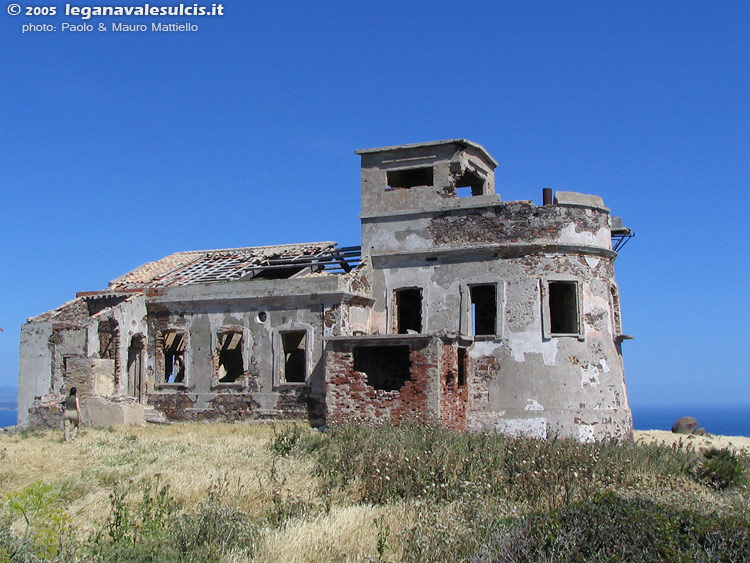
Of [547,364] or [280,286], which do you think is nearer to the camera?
[547,364]

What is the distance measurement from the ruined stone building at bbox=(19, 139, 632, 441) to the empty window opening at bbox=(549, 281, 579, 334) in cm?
6

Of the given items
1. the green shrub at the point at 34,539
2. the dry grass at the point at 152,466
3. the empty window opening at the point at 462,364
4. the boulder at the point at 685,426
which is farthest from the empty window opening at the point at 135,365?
the boulder at the point at 685,426

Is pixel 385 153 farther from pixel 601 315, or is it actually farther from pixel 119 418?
pixel 119 418

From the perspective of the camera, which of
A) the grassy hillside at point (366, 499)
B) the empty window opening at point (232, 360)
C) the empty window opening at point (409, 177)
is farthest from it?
the empty window opening at point (232, 360)

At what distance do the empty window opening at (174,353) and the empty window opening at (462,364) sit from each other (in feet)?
27.2

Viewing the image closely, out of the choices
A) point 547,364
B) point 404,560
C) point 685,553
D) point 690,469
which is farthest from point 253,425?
point 685,553

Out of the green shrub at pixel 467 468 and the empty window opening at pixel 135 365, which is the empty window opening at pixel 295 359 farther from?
the green shrub at pixel 467 468

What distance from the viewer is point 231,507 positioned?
10703 mm

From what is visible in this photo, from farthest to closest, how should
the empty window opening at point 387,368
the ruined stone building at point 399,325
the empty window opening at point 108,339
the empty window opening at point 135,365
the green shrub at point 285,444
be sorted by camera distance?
the empty window opening at point 135,365 < the empty window opening at point 108,339 < the empty window opening at point 387,368 < the ruined stone building at point 399,325 < the green shrub at point 285,444

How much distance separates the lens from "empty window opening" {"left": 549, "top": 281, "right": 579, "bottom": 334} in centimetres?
2083

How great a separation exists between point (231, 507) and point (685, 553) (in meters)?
5.61

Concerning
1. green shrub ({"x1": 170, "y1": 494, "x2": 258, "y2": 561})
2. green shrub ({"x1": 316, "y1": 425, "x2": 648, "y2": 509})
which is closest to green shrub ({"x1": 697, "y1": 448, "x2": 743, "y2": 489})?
green shrub ({"x1": 316, "y1": 425, "x2": 648, "y2": 509})

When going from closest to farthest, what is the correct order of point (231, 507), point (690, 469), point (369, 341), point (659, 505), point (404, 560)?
1. point (404, 560)
2. point (659, 505)
3. point (231, 507)
4. point (690, 469)
5. point (369, 341)

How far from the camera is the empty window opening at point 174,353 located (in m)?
24.7
